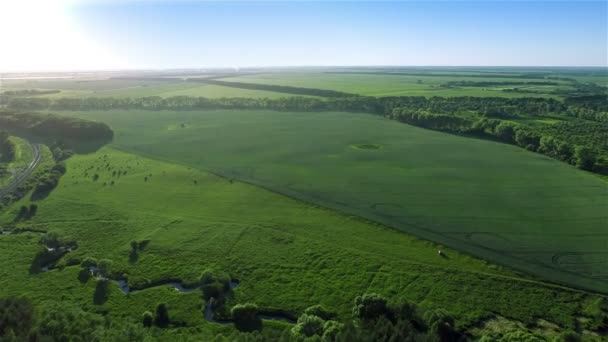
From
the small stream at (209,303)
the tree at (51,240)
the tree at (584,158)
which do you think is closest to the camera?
the small stream at (209,303)

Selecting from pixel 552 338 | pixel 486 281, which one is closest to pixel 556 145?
pixel 486 281

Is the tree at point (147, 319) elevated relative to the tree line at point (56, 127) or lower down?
lower down

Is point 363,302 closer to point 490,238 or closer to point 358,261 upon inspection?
point 358,261

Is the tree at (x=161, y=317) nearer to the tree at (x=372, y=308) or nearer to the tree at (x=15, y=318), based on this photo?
the tree at (x=15, y=318)

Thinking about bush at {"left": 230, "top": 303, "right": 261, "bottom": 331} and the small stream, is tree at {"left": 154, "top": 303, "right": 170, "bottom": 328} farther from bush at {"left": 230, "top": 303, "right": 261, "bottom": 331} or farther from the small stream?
bush at {"left": 230, "top": 303, "right": 261, "bottom": 331}

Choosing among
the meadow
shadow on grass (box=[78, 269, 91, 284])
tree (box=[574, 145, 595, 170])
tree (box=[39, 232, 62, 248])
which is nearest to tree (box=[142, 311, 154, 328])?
the meadow

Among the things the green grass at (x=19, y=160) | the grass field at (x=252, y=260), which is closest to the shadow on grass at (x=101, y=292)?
the grass field at (x=252, y=260)
